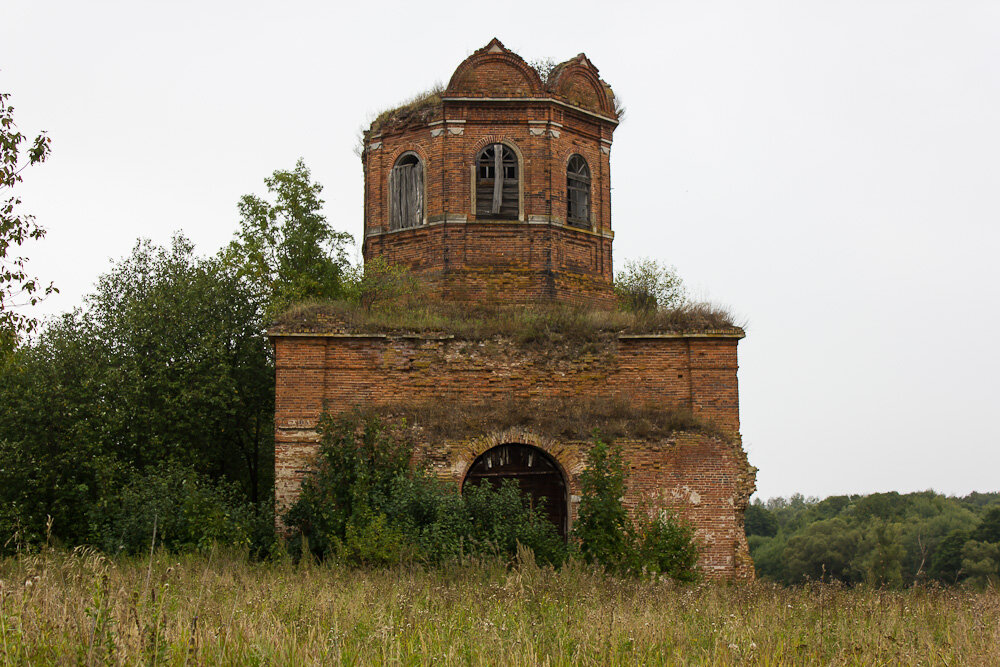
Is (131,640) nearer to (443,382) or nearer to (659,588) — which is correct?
(659,588)

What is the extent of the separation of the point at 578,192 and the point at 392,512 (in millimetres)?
8095

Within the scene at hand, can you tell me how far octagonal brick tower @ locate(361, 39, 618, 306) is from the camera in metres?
17.4

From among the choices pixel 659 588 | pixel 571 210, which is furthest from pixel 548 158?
pixel 659 588

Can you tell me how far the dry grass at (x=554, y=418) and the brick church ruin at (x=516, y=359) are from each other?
0.09 feet

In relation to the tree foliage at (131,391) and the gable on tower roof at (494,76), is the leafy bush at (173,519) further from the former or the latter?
the gable on tower roof at (494,76)

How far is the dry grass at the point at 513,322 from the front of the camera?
1554 cm

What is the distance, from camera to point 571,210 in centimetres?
1830

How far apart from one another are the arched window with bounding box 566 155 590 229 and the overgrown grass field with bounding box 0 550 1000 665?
1042 cm

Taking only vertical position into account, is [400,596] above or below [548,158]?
below

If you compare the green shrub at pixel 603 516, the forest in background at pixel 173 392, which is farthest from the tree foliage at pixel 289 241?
the green shrub at pixel 603 516

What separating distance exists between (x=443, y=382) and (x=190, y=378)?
6570mm

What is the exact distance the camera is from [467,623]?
21.0ft

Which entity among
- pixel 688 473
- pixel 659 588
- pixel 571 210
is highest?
pixel 571 210

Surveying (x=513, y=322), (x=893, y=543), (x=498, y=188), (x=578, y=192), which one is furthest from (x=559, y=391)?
(x=893, y=543)
